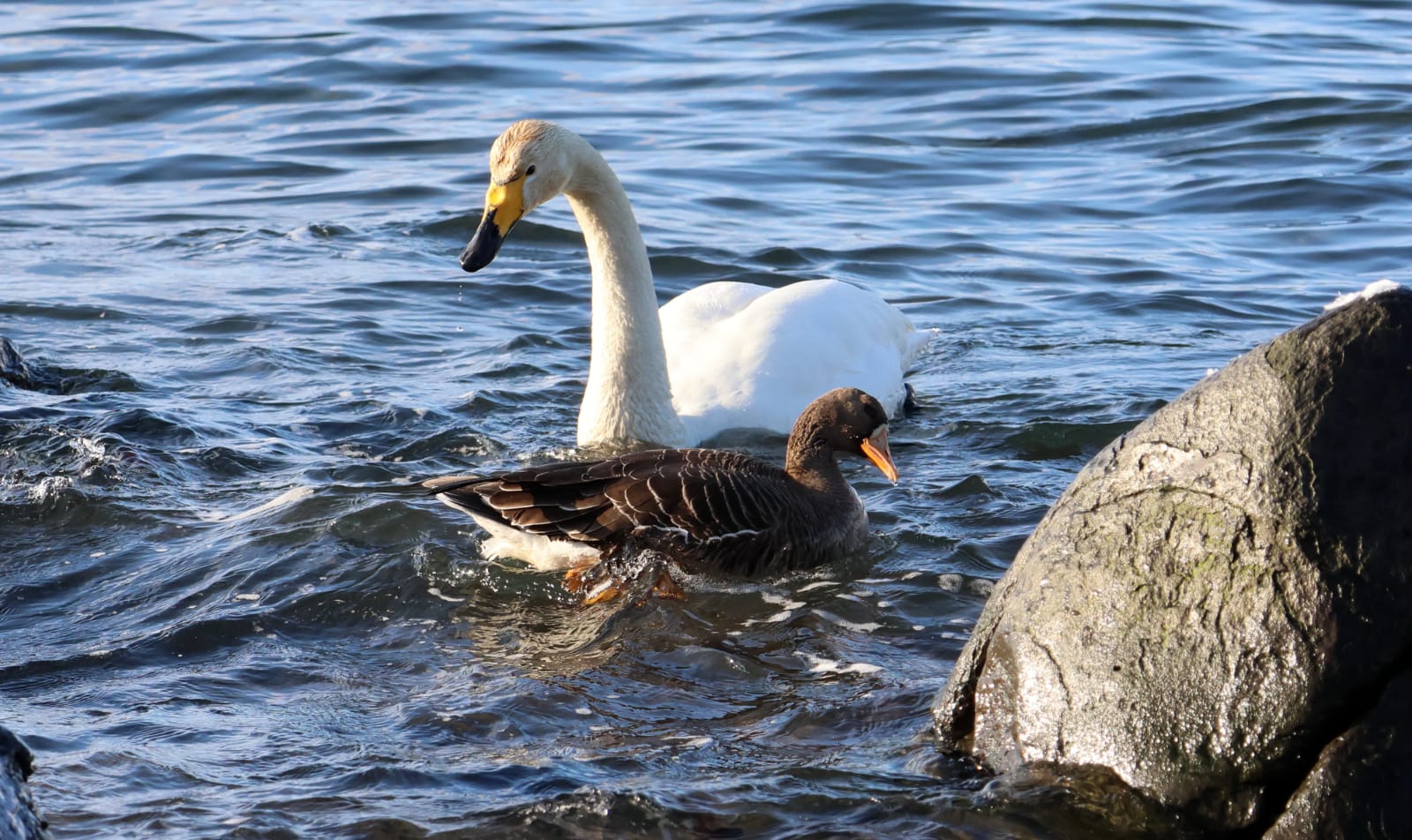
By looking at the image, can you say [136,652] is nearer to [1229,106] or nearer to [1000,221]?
[1000,221]

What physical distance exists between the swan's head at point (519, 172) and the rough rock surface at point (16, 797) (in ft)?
11.9

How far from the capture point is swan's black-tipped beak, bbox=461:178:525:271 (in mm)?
7047

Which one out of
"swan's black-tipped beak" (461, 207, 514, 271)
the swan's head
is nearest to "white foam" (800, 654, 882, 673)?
"swan's black-tipped beak" (461, 207, 514, 271)

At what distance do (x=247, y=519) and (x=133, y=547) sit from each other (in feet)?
1.56

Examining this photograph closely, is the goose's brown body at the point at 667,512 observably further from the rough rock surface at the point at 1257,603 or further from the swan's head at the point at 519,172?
the rough rock surface at the point at 1257,603

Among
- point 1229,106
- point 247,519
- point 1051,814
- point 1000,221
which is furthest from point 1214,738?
point 1229,106

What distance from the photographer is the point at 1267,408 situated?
400cm

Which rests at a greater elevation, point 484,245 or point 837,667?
point 484,245

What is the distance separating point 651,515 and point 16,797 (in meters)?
2.93

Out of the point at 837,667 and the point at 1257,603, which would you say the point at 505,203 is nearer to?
the point at 837,667

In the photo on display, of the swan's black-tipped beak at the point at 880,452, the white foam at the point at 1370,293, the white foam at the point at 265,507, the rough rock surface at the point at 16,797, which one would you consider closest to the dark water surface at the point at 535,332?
the white foam at the point at 265,507

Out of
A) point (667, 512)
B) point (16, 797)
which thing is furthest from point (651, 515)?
point (16, 797)

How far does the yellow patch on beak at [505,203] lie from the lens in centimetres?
724

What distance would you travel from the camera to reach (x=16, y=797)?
371 cm
